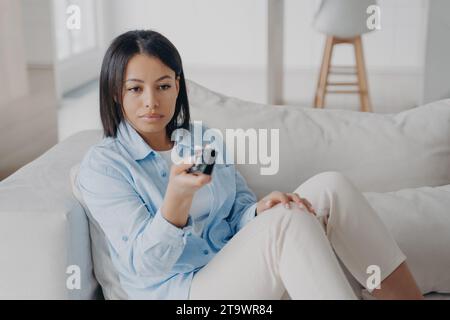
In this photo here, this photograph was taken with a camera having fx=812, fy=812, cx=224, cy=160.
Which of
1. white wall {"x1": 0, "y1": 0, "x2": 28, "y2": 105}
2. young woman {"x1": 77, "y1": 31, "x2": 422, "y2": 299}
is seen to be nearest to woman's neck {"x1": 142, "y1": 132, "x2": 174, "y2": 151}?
young woman {"x1": 77, "y1": 31, "x2": 422, "y2": 299}

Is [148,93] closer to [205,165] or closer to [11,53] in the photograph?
[205,165]

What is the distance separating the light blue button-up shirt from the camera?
1.48 meters

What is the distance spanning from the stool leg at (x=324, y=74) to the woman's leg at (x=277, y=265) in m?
2.52

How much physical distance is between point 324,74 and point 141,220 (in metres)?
2.64

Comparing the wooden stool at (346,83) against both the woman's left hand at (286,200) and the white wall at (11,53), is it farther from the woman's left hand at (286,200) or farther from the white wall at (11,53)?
the woman's left hand at (286,200)

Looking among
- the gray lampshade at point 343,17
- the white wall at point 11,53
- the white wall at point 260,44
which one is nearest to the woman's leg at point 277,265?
the white wall at point 11,53

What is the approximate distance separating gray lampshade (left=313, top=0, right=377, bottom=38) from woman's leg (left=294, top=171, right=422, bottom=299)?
7.30 ft

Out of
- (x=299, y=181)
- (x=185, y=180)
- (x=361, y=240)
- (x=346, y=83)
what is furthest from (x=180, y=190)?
(x=346, y=83)

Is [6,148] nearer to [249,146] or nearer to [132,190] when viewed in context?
[249,146]

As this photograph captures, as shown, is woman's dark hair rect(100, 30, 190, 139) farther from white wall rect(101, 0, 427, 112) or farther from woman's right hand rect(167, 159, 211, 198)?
white wall rect(101, 0, 427, 112)

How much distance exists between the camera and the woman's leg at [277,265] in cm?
141

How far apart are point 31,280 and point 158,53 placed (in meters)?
0.51

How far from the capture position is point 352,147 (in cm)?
200
